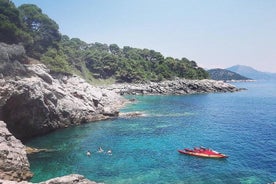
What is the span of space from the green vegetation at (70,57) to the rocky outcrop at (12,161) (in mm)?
44045

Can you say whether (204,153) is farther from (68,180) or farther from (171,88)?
(171,88)

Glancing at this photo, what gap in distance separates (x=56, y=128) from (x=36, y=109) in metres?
8.60

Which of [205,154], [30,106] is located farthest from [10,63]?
[205,154]

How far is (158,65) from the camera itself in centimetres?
18038

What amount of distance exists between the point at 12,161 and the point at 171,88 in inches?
4749

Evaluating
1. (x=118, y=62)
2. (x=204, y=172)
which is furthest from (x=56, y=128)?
(x=118, y=62)

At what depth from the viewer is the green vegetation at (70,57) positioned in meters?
76.4

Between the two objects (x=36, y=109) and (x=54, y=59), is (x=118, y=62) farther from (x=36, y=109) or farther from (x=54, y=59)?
(x=36, y=109)

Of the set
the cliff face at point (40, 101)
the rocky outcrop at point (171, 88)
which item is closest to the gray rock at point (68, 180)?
the cliff face at point (40, 101)

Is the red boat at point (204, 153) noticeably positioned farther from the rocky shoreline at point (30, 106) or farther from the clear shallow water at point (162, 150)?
the rocky shoreline at point (30, 106)

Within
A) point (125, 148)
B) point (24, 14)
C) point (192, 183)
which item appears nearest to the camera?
point (192, 183)

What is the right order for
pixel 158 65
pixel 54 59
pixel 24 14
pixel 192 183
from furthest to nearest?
pixel 158 65, pixel 24 14, pixel 54 59, pixel 192 183

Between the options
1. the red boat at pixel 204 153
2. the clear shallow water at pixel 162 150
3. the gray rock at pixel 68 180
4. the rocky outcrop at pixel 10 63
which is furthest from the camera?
the rocky outcrop at pixel 10 63

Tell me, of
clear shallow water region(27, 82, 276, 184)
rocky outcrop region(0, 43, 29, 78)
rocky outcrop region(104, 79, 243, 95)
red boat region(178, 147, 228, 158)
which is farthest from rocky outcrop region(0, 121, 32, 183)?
rocky outcrop region(104, 79, 243, 95)
